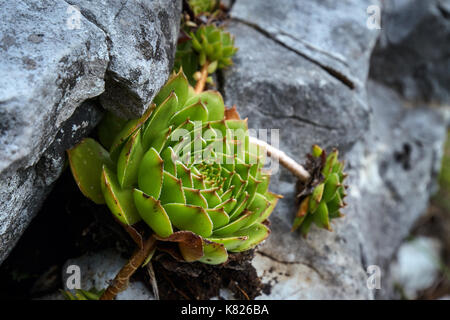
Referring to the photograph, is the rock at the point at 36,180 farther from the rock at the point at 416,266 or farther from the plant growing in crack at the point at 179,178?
the rock at the point at 416,266

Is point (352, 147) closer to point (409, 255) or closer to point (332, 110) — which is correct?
point (332, 110)

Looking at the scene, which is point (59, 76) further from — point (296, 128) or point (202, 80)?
point (296, 128)

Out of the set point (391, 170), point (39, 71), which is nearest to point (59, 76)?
point (39, 71)

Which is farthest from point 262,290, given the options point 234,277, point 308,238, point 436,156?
point 436,156

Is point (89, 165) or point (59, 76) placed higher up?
point (59, 76)

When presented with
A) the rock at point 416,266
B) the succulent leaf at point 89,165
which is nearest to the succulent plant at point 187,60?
the succulent leaf at point 89,165

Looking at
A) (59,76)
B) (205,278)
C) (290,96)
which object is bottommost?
(205,278)
